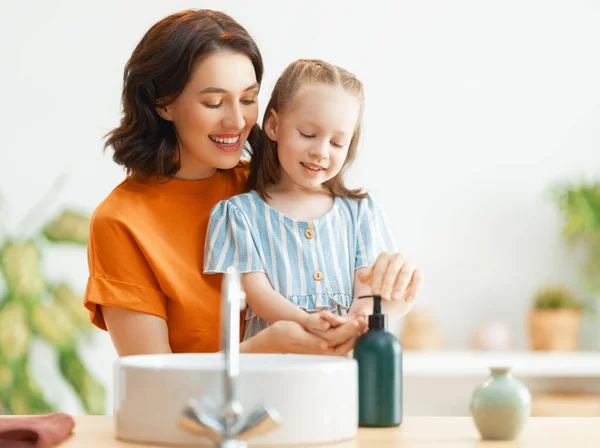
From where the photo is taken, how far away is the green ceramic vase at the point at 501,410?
139 centimetres

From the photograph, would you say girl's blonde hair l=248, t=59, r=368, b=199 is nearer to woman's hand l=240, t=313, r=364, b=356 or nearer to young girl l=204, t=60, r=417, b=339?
young girl l=204, t=60, r=417, b=339

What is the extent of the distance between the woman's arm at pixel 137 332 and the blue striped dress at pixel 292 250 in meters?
0.16

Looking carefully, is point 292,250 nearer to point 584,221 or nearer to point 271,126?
point 271,126

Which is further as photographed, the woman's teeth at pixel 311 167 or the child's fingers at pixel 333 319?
the woman's teeth at pixel 311 167

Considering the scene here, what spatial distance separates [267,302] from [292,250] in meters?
0.16

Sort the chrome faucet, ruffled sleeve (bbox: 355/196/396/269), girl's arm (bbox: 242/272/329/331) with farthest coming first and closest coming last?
ruffled sleeve (bbox: 355/196/396/269)
girl's arm (bbox: 242/272/329/331)
the chrome faucet

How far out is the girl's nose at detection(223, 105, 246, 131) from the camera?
2.00m

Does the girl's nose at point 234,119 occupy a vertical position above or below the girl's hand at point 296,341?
above

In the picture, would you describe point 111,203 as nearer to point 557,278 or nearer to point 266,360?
point 266,360

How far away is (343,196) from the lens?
213 centimetres

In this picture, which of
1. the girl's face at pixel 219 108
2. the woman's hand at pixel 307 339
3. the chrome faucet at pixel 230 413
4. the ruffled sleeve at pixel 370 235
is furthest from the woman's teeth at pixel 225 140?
the chrome faucet at pixel 230 413

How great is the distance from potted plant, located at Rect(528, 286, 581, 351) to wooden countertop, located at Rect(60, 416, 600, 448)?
2718mm

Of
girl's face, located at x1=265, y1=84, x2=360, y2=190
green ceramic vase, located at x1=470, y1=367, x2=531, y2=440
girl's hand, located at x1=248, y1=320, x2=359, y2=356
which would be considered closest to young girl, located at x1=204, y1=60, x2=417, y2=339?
girl's face, located at x1=265, y1=84, x2=360, y2=190

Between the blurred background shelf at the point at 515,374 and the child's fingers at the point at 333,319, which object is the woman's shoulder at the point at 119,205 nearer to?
the child's fingers at the point at 333,319
